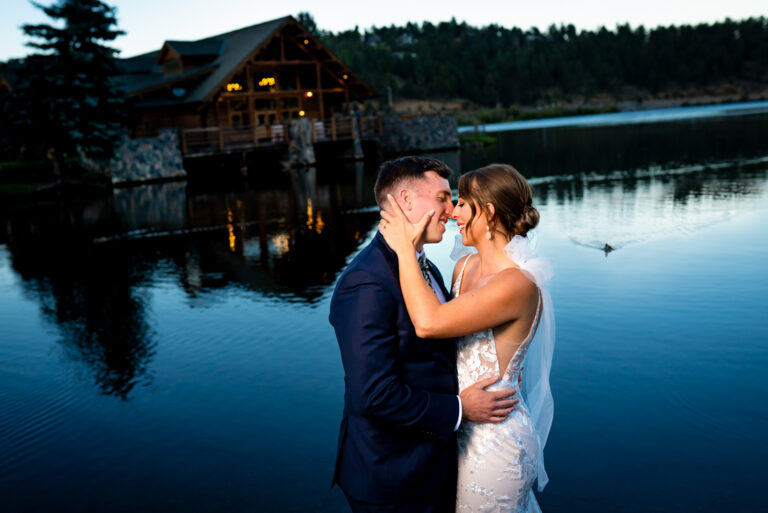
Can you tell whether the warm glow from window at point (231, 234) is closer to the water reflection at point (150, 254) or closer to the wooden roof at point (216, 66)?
the water reflection at point (150, 254)

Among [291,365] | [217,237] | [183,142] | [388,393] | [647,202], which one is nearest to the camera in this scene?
[388,393]

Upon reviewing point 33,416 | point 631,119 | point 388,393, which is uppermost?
point 388,393

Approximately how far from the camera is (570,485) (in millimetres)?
5148

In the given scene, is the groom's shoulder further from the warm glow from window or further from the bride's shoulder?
the warm glow from window

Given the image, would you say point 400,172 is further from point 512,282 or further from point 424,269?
point 512,282

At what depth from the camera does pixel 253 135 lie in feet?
128

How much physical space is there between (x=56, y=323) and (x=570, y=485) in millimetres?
7976

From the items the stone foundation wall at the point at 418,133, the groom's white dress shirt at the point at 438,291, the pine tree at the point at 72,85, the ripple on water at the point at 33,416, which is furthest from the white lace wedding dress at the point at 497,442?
the stone foundation wall at the point at 418,133

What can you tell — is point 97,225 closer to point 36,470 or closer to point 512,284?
point 36,470

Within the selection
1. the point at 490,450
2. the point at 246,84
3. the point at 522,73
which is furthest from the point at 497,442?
the point at 522,73

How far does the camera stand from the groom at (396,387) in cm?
282

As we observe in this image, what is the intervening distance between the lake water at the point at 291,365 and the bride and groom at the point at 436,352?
410 mm

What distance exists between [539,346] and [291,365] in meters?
4.73

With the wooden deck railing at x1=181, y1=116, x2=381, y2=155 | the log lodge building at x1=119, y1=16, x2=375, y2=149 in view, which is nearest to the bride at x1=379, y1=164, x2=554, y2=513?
the wooden deck railing at x1=181, y1=116, x2=381, y2=155
